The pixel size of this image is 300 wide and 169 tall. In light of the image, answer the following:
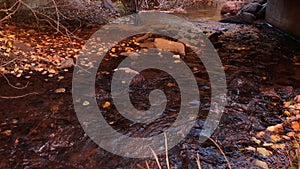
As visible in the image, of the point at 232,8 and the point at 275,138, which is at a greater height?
the point at 275,138

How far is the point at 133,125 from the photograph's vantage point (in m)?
3.98

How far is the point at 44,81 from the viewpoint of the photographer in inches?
206

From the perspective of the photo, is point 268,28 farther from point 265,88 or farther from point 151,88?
point 151,88

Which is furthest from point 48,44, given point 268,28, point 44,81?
point 268,28

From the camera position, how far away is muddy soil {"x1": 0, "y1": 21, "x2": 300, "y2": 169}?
3.25m

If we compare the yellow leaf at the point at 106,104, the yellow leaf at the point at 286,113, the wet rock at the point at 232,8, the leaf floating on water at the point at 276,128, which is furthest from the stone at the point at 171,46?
the wet rock at the point at 232,8

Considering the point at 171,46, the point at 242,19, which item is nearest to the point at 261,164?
the point at 171,46

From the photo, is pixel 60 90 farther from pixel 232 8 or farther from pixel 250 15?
pixel 232 8

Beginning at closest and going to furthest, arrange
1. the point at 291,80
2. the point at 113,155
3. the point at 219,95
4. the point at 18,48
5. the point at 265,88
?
1. the point at 113,155
2. the point at 219,95
3. the point at 265,88
4. the point at 291,80
5. the point at 18,48

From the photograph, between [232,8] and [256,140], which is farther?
[232,8]

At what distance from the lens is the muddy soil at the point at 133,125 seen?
325cm

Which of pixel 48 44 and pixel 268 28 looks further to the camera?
pixel 268 28

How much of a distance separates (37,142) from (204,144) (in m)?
2.09

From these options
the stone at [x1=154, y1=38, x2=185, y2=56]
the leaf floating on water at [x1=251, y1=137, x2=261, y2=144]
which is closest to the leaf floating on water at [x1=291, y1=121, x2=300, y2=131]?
the leaf floating on water at [x1=251, y1=137, x2=261, y2=144]
